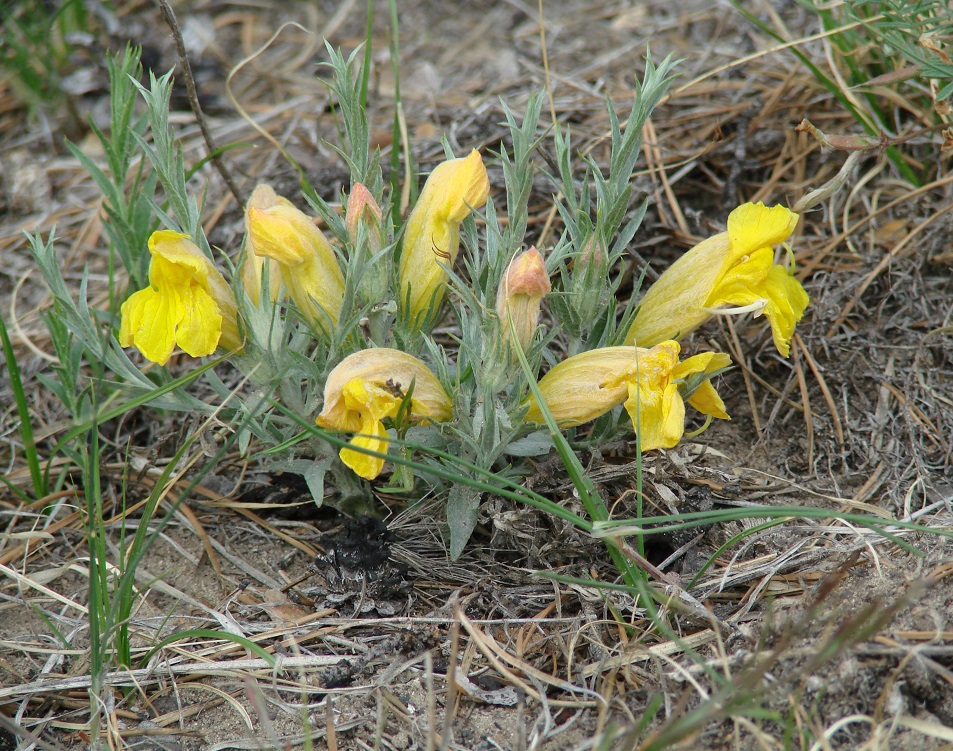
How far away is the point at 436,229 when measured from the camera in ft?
7.33

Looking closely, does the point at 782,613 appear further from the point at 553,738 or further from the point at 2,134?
the point at 2,134

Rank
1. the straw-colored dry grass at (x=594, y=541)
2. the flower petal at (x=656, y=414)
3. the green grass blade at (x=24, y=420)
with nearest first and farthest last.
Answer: the straw-colored dry grass at (x=594, y=541) → the flower petal at (x=656, y=414) → the green grass blade at (x=24, y=420)

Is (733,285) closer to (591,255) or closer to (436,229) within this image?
(591,255)

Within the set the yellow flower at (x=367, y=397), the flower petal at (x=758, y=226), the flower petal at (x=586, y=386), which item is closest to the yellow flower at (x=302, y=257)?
the yellow flower at (x=367, y=397)

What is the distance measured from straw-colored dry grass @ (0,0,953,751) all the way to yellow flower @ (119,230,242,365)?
0.54m

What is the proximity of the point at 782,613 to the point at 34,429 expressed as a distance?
8.02 feet

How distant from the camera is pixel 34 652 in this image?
86.1 inches

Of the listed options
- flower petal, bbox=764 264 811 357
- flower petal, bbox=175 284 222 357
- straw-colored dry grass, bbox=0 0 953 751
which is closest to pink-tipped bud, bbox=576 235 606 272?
flower petal, bbox=764 264 811 357

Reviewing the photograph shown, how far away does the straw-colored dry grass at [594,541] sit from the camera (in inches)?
73.4

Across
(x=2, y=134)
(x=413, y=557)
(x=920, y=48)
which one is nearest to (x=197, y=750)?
(x=413, y=557)

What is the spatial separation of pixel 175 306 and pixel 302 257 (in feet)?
1.12

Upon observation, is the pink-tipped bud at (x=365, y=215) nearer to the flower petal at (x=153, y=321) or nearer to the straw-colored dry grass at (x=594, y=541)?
the flower petal at (x=153, y=321)

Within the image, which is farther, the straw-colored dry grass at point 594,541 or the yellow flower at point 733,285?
the yellow flower at point 733,285

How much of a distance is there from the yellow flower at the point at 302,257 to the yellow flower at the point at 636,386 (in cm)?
59
